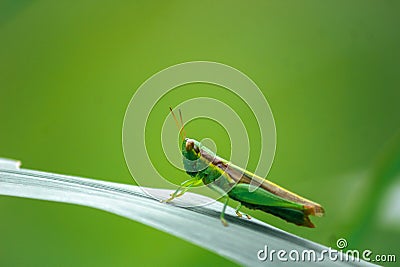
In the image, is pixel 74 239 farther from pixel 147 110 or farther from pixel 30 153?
pixel 147 110

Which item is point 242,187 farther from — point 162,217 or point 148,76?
point 148,76

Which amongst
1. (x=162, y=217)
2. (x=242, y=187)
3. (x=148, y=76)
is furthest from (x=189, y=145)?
(x=148, y=76)

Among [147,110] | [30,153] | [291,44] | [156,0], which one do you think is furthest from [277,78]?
[147,110]

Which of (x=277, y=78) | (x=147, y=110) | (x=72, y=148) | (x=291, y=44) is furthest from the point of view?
(x=291, y=44)

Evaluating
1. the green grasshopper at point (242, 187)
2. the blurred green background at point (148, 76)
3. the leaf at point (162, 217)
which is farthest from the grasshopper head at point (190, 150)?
the blurred green background at point (148, 76)

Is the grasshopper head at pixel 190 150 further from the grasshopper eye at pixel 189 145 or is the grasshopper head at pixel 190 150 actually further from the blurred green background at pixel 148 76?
the blurred green background at pixel 148 76

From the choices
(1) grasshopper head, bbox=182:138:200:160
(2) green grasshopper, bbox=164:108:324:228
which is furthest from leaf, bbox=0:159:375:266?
(1) grasshopper head, bbox=182:138:200:160
